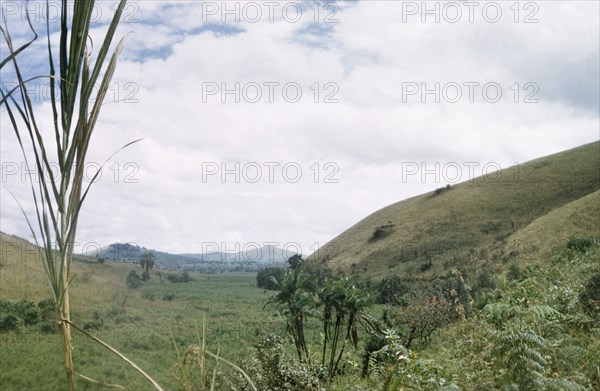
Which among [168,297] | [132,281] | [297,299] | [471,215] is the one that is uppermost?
[471,215]

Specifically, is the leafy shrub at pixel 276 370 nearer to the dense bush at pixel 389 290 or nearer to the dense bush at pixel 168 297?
the dense bush at pixel 389 290

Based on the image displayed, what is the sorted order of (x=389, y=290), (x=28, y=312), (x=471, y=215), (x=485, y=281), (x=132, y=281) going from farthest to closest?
(x=471, y=215) → (x=132, y=281) → (x=389, y=290) → (x=28, y=312) → (x=485, y=281)

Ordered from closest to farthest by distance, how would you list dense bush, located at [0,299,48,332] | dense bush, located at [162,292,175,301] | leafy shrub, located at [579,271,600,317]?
leafy shrub, located at [579,271,600,317], dense bush, located at [0,299,48,332], dense bush, located at [162,292,175,301]

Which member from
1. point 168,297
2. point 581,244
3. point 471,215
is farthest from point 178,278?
point 581,244

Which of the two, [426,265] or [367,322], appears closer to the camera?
[367,322]

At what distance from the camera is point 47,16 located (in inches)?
54.4

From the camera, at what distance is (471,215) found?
2879 inches

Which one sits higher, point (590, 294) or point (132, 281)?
point (590, 294)

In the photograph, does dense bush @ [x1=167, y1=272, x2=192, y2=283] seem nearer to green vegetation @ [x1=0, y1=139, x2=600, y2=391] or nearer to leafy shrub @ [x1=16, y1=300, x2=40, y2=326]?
green vegetation @ [x1=0, y1=139, x2=600, y2=391]

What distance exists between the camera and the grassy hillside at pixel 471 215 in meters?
65.9

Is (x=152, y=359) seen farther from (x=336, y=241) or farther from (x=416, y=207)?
(x=336, y=241)

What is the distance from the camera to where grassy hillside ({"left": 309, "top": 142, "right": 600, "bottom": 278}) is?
65.9 m

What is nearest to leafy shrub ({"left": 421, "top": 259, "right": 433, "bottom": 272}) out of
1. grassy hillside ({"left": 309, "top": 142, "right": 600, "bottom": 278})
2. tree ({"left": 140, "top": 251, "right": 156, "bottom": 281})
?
grassy hillside ({"left": 309, "top": 142, "right": 600, "bottom": 278})

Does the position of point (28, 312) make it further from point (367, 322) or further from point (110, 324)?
point (367, 322)
